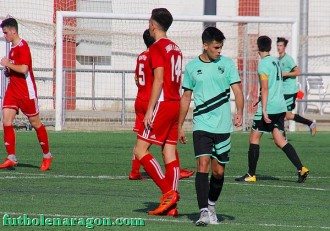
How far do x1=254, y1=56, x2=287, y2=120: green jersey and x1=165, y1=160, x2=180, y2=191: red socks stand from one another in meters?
3.67

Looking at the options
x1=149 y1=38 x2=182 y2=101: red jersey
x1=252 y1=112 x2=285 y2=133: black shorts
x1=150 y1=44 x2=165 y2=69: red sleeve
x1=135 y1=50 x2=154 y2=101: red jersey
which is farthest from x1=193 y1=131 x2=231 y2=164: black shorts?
x1=252 y1=112 x2=285 y2=133: black shorts

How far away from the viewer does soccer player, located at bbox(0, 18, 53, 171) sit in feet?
45.1

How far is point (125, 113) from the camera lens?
2556 centimetres

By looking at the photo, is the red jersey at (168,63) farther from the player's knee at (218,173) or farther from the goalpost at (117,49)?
the goalpost at (117,49)

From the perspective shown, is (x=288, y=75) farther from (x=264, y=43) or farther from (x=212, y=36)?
(x=212, y=36)

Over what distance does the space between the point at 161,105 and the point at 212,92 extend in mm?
713

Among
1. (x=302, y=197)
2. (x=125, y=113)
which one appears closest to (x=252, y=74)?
(x=125, y=113)

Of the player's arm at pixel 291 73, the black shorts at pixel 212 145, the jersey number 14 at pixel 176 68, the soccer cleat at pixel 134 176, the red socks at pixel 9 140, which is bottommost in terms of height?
the soccer cleat at pixel 134 176

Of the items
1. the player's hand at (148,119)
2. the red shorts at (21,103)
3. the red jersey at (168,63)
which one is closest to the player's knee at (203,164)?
the player's hand at (148,119)

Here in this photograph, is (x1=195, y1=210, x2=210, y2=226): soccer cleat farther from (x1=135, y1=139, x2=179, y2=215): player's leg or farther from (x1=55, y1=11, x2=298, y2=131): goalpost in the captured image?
(x1=55, y1=11, x2=298, y2=131): goalpost

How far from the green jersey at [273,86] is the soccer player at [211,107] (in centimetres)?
408

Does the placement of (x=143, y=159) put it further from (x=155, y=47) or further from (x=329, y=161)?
(x=329, y=161)

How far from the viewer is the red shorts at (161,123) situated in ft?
31.8

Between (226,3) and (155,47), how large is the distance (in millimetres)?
24443
